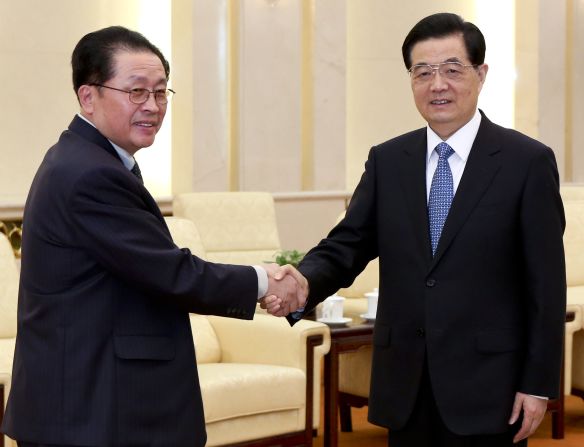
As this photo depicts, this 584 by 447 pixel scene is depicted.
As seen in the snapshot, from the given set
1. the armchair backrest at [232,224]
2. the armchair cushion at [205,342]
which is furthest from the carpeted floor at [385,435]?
the armchair backrest at [232,224]

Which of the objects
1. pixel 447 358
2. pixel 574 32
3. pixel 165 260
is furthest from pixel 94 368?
pixel 574 32

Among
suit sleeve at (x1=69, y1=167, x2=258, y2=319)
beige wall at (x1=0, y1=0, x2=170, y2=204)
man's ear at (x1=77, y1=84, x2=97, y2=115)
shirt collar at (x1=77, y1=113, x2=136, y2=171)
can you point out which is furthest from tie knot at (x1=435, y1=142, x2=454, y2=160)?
beige wall at (x1=0, y1=0, x2=170, y2=204)

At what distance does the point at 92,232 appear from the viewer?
2.44 meters

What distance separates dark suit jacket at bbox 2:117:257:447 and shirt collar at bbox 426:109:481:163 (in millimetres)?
804

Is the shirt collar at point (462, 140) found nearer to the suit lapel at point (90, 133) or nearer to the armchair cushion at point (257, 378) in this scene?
the suit lapel at point (90, 133)

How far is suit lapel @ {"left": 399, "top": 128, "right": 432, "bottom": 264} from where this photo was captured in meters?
2.80

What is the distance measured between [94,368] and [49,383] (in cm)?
11

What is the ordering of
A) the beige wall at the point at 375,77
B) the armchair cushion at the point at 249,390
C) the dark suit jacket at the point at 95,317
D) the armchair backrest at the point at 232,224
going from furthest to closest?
1. the beige wall at the point at 375,77
2. the armchair backrest at the point at 232,224
3. the armchair cushion at the point at 249,390
4. the dark suit jacket at the point at 95,317

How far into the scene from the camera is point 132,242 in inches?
97.4

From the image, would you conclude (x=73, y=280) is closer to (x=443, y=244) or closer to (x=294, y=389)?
(x=443, y=244)

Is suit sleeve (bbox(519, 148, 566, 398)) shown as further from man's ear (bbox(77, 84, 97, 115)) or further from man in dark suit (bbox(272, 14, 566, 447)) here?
man's ear (bbox(77, 84, 97, 115))

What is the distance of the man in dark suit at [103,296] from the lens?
2430 millimetres

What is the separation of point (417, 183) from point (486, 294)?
0.35 meters

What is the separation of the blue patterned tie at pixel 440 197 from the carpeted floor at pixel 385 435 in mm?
2888
